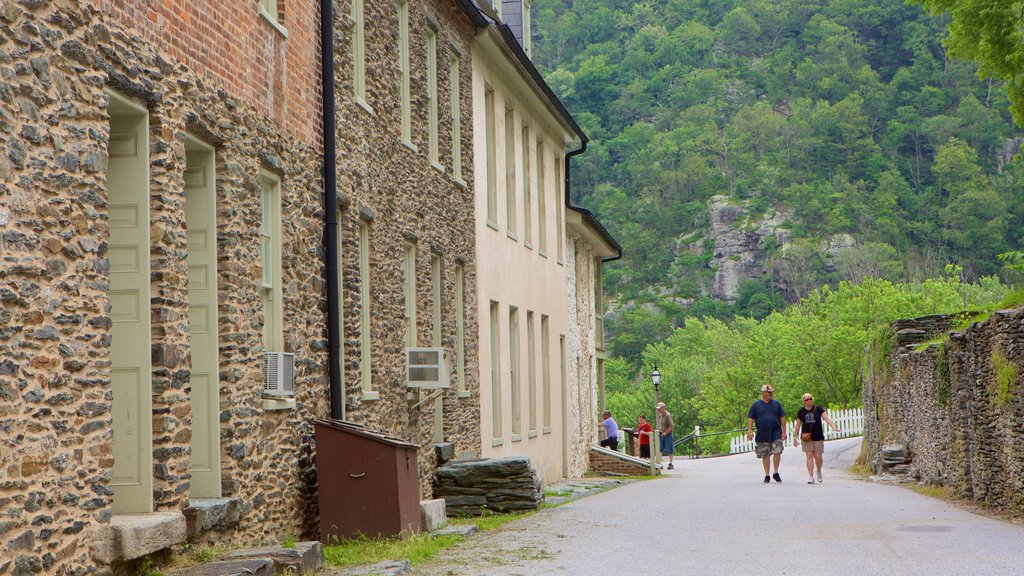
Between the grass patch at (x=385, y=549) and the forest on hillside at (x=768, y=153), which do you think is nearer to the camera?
the grass patch at (x=385, y=549)

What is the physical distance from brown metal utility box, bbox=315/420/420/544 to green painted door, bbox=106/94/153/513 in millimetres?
3240

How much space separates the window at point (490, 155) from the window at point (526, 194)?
316cm

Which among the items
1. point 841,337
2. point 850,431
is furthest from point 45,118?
point 841,337

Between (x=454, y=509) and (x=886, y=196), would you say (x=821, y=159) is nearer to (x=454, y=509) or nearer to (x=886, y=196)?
(x=886, y=196)

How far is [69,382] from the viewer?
7.60m

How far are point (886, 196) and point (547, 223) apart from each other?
351ft

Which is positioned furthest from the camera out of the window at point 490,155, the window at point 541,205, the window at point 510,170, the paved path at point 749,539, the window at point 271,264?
the window at point 541,205

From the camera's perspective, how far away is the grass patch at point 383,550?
10766 mm

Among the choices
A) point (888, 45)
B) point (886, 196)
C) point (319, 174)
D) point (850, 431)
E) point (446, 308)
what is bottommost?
point (850, 431)

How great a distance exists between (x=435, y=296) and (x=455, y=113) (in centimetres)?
297

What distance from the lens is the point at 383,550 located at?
11.4 m

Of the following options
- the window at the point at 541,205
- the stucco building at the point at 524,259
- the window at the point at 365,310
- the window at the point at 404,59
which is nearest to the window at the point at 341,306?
the window at the point at 365,310

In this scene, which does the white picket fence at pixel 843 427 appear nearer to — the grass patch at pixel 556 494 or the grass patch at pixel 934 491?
the grass patch at pixel 934 491

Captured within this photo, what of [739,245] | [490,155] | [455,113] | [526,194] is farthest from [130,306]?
[739,245]
